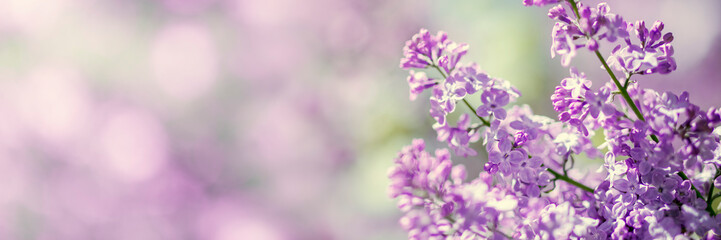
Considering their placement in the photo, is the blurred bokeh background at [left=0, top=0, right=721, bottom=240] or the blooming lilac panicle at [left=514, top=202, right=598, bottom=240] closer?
the blooming lilac panicle at [left=514, top=202, right=598, bottom=240]

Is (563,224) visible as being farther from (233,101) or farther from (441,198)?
(233,101)

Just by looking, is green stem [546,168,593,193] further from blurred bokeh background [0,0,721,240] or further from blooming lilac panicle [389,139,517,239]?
blurred bokeh background [0,0,721,240]

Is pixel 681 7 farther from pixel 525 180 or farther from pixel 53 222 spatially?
pixel 53 222

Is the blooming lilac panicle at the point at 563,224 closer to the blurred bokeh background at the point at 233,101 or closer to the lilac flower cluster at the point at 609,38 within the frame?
the lilac flower cluster at the point at 609,38

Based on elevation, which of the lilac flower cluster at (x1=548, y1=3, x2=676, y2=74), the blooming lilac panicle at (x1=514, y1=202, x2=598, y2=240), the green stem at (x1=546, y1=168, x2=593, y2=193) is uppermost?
the lilac flower cluster at (x1=548, y1=3, x2=676, y2=74)

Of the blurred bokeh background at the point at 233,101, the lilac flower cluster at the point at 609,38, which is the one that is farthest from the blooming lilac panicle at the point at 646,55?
the blurred bokeh background at the point at 233,101

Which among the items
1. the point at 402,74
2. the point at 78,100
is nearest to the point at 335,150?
the point at 402,74

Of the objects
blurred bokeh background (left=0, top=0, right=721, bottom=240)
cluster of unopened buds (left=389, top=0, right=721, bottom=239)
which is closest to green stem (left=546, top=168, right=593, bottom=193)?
cluster of unopened buds (left=389, top=0, right=721, bottom=239)

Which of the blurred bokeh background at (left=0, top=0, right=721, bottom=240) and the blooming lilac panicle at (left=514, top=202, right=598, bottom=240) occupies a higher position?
the blurred bokeh background at (left=0, top=0, right=721, bottom=240)
